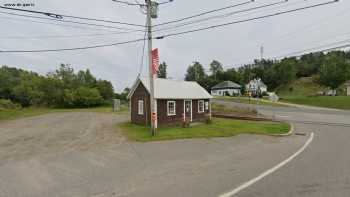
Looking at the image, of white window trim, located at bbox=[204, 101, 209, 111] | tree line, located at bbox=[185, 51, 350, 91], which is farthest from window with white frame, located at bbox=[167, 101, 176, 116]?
tree line, located at bbox=[185, 51, 350, 91]

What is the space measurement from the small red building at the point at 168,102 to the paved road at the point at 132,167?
24.9ft

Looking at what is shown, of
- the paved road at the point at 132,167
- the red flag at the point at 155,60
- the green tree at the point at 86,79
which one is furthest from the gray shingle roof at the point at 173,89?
the green tree at the point at 86,79

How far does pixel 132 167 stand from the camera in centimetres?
730

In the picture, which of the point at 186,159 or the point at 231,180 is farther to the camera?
the point at 186,159

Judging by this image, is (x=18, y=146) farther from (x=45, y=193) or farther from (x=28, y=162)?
(x=45, y=193)

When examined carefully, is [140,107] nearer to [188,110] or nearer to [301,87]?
[188,110]

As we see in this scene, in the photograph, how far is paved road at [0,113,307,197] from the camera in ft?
17.6

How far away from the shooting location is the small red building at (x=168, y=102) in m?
19.0

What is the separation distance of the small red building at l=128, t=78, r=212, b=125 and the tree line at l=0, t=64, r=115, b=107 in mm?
33316

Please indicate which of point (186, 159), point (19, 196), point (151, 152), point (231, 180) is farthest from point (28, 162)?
point (231, 180)

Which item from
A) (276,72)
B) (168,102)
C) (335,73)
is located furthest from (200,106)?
(276,72)

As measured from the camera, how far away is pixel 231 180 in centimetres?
586

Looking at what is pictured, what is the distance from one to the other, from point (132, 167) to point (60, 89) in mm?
52032

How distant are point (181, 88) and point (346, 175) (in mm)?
16843
